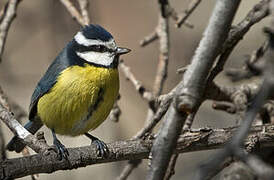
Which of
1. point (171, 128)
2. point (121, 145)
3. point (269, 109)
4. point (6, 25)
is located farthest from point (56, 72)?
point (171, 128)

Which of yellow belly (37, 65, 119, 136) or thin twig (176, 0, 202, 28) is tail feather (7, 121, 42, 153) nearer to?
yellow belly (37, 65, 119, 136)

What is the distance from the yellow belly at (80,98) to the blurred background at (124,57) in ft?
4.52

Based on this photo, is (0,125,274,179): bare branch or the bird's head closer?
(0,125,274,179): bare branch

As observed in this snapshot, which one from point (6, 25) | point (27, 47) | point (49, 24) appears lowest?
point (27, 47)

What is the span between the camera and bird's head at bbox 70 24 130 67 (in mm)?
3455

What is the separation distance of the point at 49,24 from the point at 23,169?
139 inches

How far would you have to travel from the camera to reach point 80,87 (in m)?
3.24

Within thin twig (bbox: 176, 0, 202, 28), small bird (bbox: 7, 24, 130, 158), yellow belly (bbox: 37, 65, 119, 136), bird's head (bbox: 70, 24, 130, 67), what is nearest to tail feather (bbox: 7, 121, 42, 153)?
small bird (bbox: 7, 24, 130, 158)

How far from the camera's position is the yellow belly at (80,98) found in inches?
127

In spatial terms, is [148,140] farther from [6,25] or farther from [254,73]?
[6,25]

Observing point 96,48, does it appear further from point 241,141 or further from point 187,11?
point 241,141

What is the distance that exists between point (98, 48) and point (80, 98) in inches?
17.6

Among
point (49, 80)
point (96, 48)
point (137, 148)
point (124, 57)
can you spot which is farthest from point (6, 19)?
point (124, 57)

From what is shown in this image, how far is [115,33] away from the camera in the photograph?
619 cm
